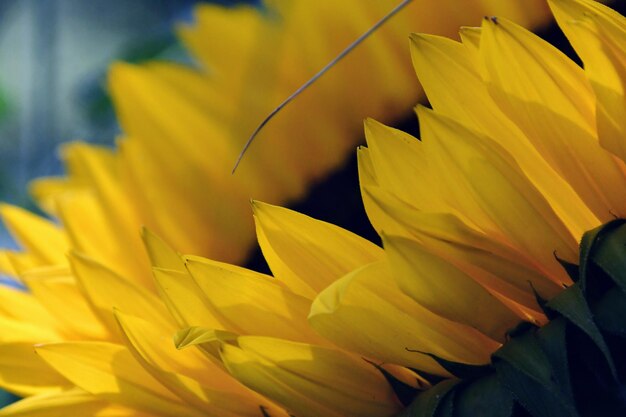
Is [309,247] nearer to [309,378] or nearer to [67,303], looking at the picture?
[309,378]

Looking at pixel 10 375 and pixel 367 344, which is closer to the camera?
pixel 367 344

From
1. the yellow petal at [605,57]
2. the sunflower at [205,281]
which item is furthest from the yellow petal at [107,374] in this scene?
the yellow petal at [605,57]

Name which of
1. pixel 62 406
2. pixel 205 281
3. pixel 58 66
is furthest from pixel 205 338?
pixel 58 66

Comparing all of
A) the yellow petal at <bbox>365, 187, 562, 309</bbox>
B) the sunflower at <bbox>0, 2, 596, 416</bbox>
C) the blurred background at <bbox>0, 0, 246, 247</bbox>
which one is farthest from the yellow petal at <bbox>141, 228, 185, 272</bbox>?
the blurred background at <bbox>0, 0, 246, 247</bbox>

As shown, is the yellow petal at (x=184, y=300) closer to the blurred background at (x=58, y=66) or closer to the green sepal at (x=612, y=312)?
the green sepal at (x=612, y=312)

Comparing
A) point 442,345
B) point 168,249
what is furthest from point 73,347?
point 442,345

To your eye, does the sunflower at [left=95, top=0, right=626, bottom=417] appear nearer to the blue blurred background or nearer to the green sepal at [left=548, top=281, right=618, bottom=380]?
the green sepal at [left=548, top=281, right=618, bottom=380]

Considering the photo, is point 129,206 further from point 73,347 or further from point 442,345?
point 442,345
